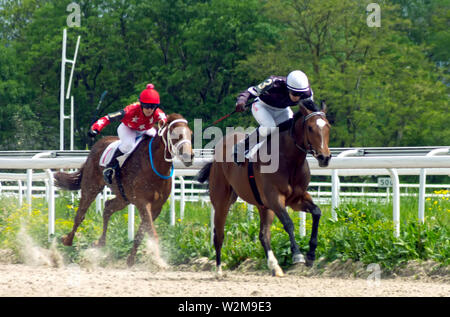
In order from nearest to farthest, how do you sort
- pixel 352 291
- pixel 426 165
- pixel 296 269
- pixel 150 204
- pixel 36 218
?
pixel 352 291 → pixel 426 165 → pixel 296 269 → pixel 150 204 → pixel 36 218

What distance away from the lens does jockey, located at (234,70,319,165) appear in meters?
6.42

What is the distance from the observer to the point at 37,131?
3158 cm

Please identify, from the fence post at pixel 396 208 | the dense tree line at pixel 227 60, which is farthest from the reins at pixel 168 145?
the dense tree line at pixel 227 60

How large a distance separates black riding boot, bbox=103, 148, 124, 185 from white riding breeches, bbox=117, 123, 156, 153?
7cm

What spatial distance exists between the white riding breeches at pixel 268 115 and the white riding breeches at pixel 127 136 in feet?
4.22

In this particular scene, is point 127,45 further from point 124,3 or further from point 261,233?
point 261,233

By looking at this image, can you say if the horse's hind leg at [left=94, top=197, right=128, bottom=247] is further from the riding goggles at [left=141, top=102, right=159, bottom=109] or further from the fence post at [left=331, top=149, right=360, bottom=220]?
the fence post at [left=331, top=149, right=360, bottom=220]

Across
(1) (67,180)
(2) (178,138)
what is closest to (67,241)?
(1) (67,180)

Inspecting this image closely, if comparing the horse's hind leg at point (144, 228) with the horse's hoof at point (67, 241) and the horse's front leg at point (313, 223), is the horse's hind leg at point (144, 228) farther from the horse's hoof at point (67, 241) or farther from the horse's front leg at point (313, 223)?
the horse's front leg at point (313, 223)

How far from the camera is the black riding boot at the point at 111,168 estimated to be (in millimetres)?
7680

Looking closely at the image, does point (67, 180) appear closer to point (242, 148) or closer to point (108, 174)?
point (108, 174)

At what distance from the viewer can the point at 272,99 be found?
679 cm
